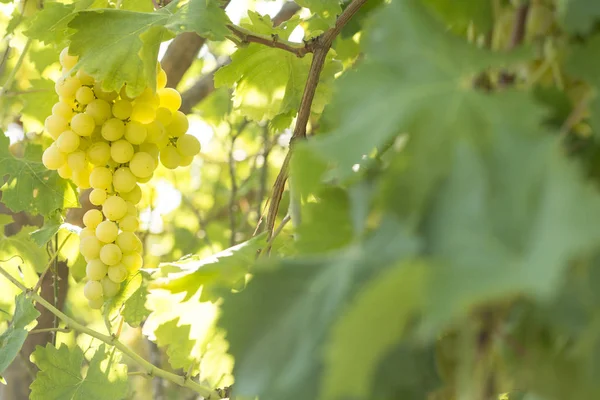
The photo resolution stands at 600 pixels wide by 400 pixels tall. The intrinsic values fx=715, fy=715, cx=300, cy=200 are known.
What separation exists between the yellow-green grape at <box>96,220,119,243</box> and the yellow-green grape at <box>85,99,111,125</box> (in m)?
0.12

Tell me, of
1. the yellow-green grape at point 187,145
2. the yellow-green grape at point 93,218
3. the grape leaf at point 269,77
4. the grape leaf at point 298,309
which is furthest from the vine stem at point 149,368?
the grape leaf at point 298,309

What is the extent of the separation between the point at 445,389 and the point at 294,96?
620mm

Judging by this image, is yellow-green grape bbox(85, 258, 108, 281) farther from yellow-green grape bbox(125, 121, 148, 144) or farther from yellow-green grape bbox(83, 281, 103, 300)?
yellow-green grape bbox(125, 121, 148, 144)

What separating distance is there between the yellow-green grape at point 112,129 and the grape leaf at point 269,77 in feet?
0.56

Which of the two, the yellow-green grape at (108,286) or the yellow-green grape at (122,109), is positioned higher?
the yellow-green grape at (122,109)

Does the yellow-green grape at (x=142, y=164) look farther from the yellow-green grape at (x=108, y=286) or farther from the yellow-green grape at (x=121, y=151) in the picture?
the yellow-green grape at (x=108, y=286)

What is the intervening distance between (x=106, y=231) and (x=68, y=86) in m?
0.17

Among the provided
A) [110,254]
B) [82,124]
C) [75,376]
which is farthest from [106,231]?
[75,376]

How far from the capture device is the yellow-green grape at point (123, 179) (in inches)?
31.8

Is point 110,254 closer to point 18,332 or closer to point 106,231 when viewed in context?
point 106,231

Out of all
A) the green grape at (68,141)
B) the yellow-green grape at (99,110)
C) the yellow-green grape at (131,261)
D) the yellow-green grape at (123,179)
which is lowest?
the yellow-green grape at (131,261)

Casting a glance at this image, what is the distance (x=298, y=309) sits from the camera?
0.31 metres

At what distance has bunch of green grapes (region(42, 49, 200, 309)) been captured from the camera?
0.79 m

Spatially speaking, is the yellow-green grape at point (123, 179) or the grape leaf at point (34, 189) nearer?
the yellow-green grape at point (123, 179)
